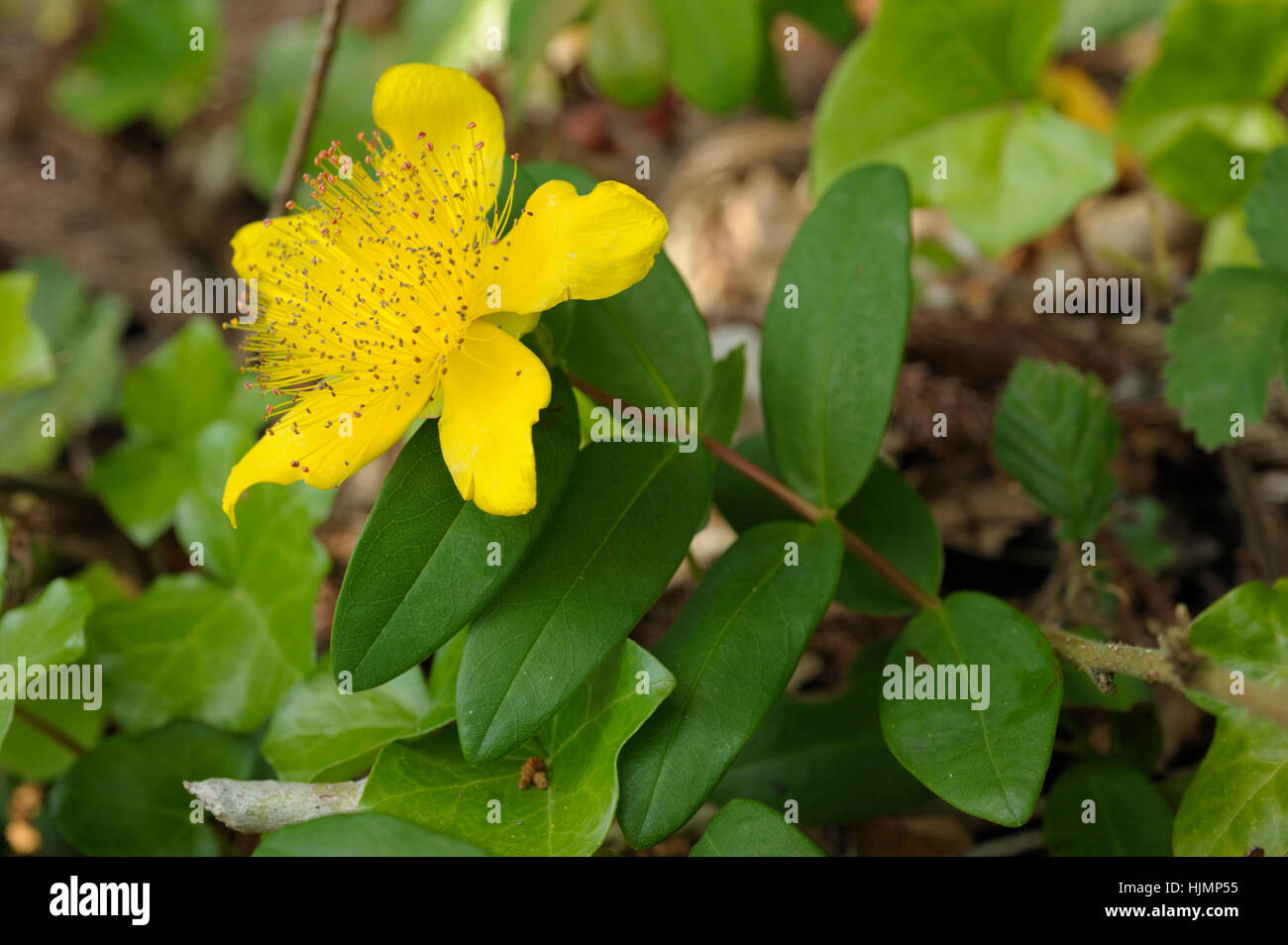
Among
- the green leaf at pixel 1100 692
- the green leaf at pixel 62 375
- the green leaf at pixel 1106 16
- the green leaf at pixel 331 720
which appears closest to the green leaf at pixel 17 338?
the green leaf at pixel 62 375

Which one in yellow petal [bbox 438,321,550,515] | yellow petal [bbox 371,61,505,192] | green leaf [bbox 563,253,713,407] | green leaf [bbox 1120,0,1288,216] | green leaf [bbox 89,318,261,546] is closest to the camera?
yellow petal [bbox 438,321,550,515]

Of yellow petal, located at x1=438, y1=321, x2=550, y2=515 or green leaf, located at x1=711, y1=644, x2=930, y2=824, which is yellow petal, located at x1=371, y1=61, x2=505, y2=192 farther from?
green leaf, located at x1=711, y1=644, x2=930, y2=824

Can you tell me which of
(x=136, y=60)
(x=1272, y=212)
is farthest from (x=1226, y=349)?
(x=136, y=60)

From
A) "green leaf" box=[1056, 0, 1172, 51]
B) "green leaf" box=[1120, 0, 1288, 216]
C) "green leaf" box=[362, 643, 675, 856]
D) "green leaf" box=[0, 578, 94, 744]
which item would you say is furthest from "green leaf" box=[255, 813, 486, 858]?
"green leaf" box=[1056, 0, 1172, 51]

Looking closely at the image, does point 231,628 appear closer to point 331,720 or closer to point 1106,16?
point 331,720
